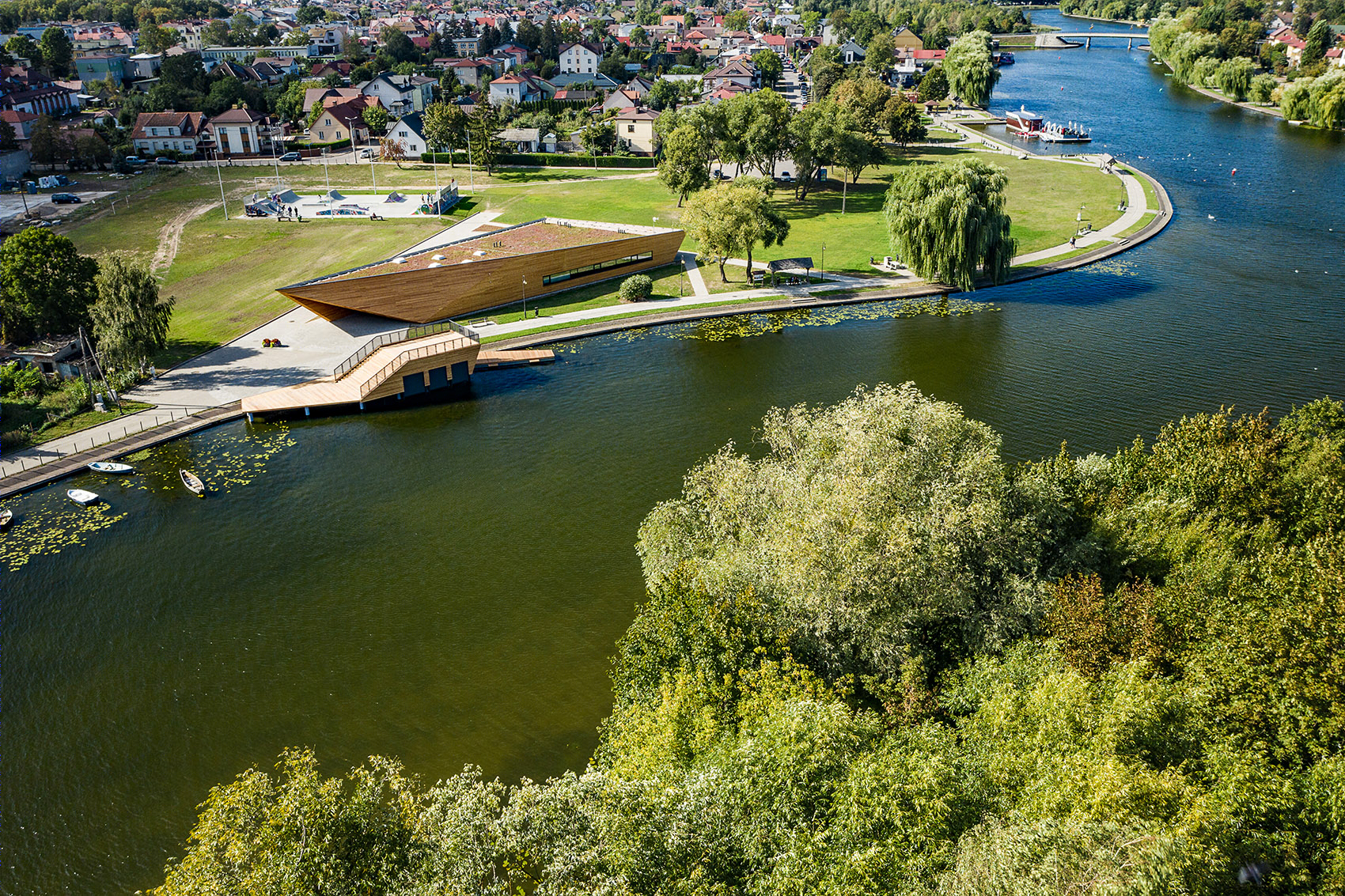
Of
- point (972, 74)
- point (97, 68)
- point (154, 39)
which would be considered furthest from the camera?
point (154, 39)

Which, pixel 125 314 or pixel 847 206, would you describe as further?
pixel 847 206

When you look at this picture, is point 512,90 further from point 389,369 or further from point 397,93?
point 389,369

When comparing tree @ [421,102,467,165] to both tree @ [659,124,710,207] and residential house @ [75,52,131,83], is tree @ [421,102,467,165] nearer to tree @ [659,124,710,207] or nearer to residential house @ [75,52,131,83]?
tree @ [659,124,710,207]

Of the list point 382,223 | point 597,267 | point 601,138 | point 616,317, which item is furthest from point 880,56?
point 616,317

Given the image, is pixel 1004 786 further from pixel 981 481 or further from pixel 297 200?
pixel 297 200

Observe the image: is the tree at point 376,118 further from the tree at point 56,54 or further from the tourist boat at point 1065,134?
the tourist boat at point 1065,134

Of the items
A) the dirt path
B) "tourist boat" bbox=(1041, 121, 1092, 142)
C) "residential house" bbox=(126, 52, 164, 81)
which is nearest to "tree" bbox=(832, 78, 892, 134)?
"tourist boat" bbox=(1041, 121, 1092, 142)
